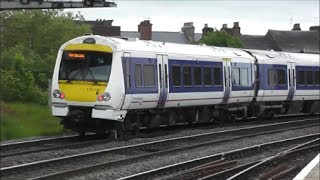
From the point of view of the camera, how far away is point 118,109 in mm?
16859

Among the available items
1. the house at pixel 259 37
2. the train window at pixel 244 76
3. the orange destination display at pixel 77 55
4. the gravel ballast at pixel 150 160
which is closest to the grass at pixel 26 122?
the orange destination display at pixel 77 55

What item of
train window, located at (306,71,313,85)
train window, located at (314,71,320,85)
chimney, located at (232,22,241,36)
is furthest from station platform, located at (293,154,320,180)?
chimney, located at (232,22,241,36)

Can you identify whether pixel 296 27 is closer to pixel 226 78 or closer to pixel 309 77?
pixel 309 77

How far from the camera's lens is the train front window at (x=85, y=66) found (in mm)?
17016

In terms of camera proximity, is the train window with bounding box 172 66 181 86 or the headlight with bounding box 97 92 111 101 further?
the train window with bounding box 172 66 181 86

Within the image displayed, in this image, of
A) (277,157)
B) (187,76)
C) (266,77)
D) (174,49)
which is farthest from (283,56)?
(277,157)

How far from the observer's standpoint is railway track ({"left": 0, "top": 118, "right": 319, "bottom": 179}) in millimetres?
11087

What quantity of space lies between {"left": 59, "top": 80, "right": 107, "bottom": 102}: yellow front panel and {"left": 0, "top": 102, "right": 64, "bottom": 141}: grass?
176 centimetres

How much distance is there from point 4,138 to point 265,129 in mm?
9245

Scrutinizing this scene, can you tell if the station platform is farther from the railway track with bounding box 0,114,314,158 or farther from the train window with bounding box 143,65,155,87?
the train window with bounding box 143,65,155,87

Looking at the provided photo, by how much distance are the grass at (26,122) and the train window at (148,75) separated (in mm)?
3362

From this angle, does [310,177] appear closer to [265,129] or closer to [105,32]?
[265,129]

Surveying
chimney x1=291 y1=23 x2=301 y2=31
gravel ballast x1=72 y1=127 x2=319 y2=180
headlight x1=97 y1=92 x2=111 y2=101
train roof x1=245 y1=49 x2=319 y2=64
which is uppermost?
chimney x1=291 y1=23 x2=301 y2=31

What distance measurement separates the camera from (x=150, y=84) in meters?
18.2
